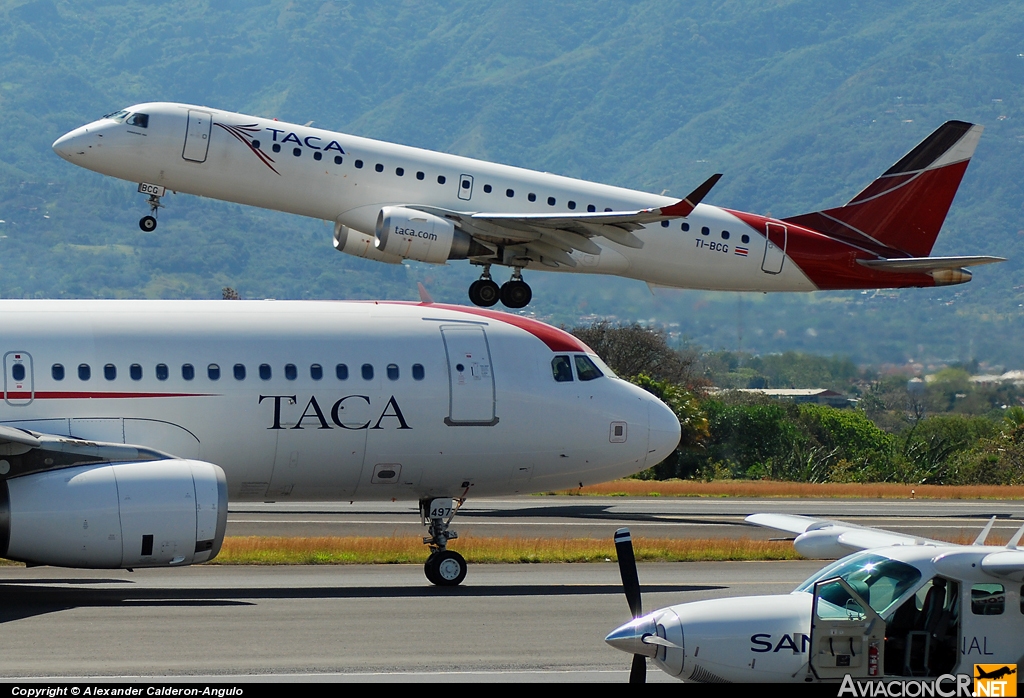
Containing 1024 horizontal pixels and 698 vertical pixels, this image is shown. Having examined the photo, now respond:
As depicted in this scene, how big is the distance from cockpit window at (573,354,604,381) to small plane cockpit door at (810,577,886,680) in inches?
427

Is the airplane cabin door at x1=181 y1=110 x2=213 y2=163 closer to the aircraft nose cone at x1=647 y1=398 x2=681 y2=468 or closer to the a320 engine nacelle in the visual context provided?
the aircraft nose cone at x1=647 y1=398 x2=681 y2=468

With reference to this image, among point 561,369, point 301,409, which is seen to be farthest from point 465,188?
point 301,409

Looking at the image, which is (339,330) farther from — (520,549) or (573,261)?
(573,261)

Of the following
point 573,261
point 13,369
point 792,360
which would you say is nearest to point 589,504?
point 573,261

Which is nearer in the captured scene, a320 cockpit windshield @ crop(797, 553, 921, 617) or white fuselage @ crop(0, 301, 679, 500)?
a320 cockpit windshield @ crop(797, 553, 921, 617)

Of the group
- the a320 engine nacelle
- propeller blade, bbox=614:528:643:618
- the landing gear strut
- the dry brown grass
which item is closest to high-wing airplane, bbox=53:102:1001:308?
the dry brown grass

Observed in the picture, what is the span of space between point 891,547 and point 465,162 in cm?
2696

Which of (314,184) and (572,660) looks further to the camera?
(314,184)

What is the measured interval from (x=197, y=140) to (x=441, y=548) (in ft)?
57.2

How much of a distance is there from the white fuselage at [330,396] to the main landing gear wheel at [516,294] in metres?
15.9

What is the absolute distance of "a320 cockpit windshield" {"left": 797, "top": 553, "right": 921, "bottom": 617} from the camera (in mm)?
12070

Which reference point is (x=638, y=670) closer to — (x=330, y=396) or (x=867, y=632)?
(x=867, y=632)

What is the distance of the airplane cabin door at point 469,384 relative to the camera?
21.7 meters

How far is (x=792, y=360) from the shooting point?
206 feet
